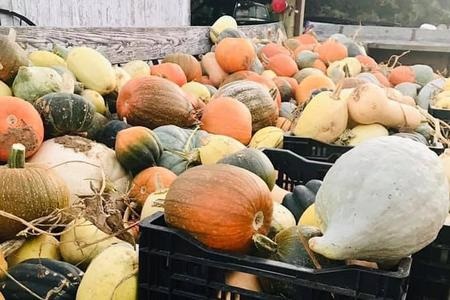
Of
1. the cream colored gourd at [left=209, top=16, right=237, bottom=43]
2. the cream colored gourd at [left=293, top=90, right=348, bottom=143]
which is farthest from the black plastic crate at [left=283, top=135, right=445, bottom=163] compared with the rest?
the cream colored gourd at [left=209, top=16, right=237, bottom=43]

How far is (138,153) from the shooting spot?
202cm

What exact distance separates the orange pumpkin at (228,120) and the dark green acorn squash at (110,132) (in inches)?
14.9

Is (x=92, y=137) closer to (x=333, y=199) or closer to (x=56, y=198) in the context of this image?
(x=56, y=198)

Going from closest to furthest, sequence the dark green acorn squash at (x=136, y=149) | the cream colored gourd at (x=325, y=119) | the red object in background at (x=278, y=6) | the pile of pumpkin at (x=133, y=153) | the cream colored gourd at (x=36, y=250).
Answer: the pile of pumpkin at (x=133, y=153), the cream colored gourd at (x=36, y=250), the dark green acorn squash at (x=136, y=149), the cream colored gourd at (x=325, y=119), the red object in background at (x=278, y=6)

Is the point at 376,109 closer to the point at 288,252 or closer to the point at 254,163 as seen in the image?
the point at 254,163

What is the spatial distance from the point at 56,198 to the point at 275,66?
106 inches

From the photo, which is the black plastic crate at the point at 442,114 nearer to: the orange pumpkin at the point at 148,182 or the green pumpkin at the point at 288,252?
the orange pumpkin at the point at 148,182

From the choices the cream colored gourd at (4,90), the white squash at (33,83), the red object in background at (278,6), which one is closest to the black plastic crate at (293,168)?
the white squash at (33,83)

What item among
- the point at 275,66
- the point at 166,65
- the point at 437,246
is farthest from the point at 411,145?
the point at 275,66

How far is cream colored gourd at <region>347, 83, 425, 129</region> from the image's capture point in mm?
2217

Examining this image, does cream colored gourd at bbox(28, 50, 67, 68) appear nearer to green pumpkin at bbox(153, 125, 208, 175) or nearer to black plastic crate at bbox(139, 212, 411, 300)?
green pumpkin at bbox(153, 125, 208, 175)

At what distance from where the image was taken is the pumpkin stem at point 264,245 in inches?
48.3

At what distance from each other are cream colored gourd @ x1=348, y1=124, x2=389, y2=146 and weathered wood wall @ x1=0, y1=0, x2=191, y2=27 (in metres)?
2.46

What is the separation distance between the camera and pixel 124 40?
11.4ft
